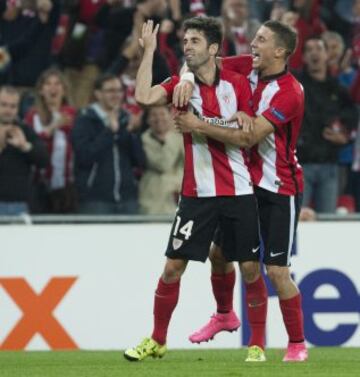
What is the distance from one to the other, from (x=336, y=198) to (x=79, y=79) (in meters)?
3.13

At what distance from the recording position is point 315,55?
14133 millimetres

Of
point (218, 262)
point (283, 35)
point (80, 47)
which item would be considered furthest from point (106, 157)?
point (283, 35)

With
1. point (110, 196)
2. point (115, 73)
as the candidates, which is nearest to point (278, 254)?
point (110, 196)

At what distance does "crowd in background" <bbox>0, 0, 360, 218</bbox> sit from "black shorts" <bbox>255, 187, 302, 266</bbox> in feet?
10.8

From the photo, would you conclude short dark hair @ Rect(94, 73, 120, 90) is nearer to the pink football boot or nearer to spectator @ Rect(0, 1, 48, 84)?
spectator @ Rect(0, 1, 48, 84)

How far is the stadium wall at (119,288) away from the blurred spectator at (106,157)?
0.93 m

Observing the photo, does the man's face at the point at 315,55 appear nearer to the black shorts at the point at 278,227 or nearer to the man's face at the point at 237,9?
the man's face at the point at 237,9

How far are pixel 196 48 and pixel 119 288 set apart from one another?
3781 millimetres

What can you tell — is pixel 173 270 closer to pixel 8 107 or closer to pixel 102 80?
pixel 8 107

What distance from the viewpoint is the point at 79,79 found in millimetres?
14859

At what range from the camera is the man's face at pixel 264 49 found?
9.45m

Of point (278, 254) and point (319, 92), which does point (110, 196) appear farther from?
point (278, 254)

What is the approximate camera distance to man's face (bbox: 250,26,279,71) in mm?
9445

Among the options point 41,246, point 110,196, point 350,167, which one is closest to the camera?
point 41,246
